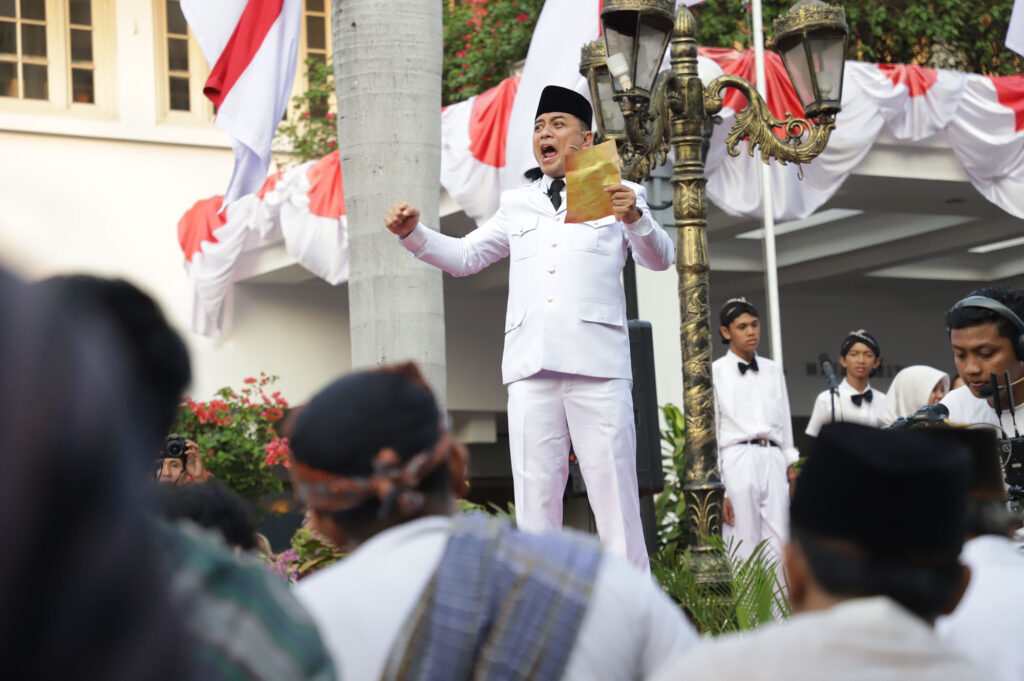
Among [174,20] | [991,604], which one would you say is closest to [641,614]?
[991,604]

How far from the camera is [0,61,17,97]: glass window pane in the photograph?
1505 centimetres

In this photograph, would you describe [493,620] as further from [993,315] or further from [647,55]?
[647,55]

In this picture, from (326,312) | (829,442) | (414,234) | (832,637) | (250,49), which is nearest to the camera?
(832,637)

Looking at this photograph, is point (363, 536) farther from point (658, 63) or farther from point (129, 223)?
point (129, 223)

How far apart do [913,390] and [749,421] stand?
1.22 meters

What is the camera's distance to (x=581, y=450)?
15.7 ft

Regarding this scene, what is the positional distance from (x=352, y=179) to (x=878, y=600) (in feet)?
15.9

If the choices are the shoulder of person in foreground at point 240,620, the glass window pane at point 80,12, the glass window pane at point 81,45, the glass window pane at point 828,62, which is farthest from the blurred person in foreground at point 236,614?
the glass window pane at point 80,12

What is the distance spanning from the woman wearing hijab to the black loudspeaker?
2286 millimetres

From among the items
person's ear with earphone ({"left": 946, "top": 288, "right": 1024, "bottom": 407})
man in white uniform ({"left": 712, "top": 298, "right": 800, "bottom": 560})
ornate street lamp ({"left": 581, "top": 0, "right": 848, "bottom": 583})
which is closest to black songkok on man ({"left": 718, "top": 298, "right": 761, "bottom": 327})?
man in white uniform ({"left": 712, "top": 298, "right": 800, "bottom": 560})

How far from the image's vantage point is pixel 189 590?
47.5 inches

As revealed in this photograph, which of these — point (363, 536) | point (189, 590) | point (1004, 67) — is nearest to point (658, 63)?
point (363, 536)

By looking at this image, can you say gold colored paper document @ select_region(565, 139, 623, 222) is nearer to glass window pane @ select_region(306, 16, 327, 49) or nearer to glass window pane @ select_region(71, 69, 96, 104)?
glass window pane @ select_region(71, 69, 96, 104)

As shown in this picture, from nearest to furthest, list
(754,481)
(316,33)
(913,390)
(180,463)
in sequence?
(180,463)
(754,481)
(913,390)
(316,33)
